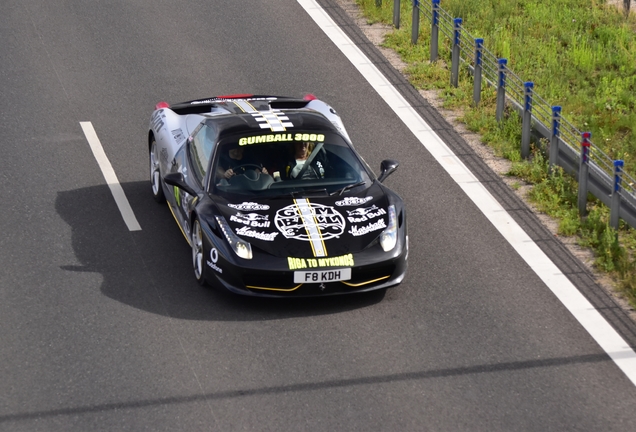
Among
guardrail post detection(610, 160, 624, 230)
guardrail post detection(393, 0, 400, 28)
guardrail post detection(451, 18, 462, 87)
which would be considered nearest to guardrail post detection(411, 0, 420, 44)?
guardrail post detection(393, 0, 400, 28)

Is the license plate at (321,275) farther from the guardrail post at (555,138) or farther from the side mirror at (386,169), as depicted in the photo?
the guardrail post at (555,138)

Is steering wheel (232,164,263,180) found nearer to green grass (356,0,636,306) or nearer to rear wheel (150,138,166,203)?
rear wheel (150,138,166,203)

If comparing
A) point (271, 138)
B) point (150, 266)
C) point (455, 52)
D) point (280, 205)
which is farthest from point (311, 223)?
point (455, 52)

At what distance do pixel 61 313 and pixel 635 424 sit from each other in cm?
507

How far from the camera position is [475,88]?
1511 centimetres

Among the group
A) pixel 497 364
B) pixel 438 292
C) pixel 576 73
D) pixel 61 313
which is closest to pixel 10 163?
pixel 61 313

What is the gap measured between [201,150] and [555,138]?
4.41 m

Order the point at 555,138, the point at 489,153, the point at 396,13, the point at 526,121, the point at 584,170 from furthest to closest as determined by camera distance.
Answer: the point at 396,13 → the point at 489,153 → the point at 526,121 → the point at 555,138 → the point at 584,170

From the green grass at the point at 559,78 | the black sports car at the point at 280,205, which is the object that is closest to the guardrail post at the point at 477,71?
the green grass at the point at 559,78

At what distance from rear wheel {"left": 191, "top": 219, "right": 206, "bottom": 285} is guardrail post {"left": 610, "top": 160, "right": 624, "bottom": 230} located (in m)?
4.39

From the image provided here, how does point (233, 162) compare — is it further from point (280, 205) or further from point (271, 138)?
point (280, 205)

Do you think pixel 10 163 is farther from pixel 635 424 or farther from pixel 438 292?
pixel 635 424

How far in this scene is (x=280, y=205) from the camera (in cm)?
1009

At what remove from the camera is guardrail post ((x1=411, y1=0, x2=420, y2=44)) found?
17062 mm
